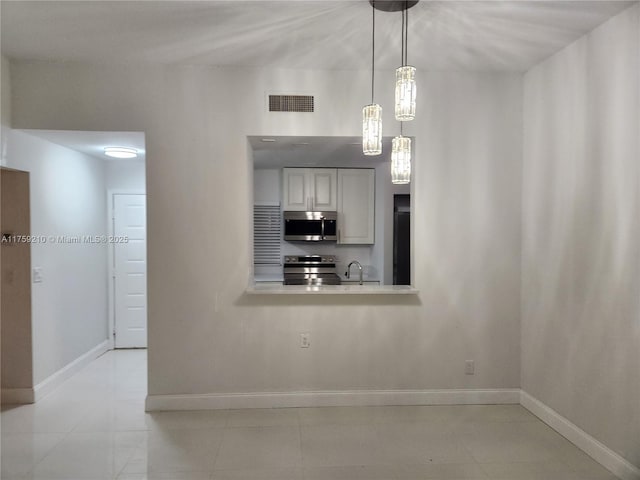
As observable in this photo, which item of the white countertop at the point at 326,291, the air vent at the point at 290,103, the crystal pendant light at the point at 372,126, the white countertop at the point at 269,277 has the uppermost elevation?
the air vent at the point at 290,103

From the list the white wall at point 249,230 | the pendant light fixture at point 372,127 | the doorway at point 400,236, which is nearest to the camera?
the pendant light fixture at point 372,127

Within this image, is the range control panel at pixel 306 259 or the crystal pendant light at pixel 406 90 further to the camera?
the range control panel at pixel 306 259

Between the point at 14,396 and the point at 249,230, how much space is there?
2.41 m

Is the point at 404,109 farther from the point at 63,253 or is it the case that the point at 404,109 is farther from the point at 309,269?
the point at 309,269

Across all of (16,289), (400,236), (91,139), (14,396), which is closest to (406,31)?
(91,139)

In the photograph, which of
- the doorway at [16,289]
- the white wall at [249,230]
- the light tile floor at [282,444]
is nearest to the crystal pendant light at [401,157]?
the white wall at [249,230]

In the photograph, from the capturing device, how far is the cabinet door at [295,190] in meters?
5.45

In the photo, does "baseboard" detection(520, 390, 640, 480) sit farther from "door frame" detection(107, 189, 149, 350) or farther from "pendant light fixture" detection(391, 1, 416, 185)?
"door frame" detection(107, 189, 149, 350)

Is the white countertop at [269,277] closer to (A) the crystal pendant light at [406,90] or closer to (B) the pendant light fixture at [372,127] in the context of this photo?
(B) the pendant light fixture at [372,127]

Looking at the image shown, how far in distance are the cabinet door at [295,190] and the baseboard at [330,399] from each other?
2723mm

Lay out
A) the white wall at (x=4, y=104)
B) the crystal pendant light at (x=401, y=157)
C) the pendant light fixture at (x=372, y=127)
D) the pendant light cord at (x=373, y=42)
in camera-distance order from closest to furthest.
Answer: the pendant light fixture at (x=372, y=127) → the crystal pendant light at (x=401, y=157) → the pendant light cord at (x=373, y=42) → the white wall at (x=4, y=104)

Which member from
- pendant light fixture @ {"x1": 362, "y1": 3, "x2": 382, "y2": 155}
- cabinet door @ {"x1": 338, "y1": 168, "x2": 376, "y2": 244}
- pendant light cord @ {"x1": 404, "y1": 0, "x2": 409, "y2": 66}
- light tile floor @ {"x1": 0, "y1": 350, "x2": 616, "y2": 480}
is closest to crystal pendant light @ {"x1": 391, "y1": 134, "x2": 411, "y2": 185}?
pendant light fixture @ {"x1": 362, "y1": 3, "x2": 382, "y2": 155}

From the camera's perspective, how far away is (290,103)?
130 inches

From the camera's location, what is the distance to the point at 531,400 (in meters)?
3.28
